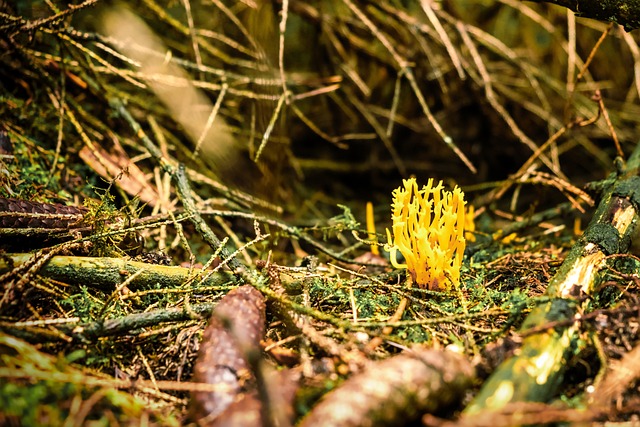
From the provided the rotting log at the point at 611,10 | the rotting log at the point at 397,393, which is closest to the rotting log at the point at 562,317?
the rotting log at the point at 397,393

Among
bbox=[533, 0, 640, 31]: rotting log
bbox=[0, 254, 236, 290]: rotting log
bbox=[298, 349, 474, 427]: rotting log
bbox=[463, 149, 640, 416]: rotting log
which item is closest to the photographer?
bbox=[298, 349, 474, 427]: rotting log

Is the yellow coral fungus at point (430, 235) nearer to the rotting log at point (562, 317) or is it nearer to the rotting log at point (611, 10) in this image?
the rotting log at point (562, 317)

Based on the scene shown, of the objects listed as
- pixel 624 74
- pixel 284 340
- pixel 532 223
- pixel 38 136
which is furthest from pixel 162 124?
pixel 624 74

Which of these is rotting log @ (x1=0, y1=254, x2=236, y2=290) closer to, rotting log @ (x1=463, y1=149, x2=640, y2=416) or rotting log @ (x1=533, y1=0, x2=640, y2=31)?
rotting log @ (x1=463, y1=149, x2=640, y2=416)

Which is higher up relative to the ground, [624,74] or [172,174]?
[624,74]

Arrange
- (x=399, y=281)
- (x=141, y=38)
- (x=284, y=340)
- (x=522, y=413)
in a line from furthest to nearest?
(x=141, y=38)
(x=399, y=281)
(x=284, y=340)
(x=522, y=413)

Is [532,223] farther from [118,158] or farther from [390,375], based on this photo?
[118,158]

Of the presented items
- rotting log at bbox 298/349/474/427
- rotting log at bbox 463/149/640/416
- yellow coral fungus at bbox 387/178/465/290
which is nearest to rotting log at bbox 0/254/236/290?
yellow coral fungus at bbox 387/178/465/290

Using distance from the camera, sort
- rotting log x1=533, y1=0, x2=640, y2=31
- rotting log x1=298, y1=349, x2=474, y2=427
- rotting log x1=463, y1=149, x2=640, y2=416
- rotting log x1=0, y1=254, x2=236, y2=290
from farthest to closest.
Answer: rotting log x1=533, y1=0, x2=640, y2=31 < rotting log x1=0, y1=254, x2=236, y2=290 < rotting log x1=463, y1=149, x2=640, y2=416 < rotting log x1=298, y1=349, x2=474, y2=427
